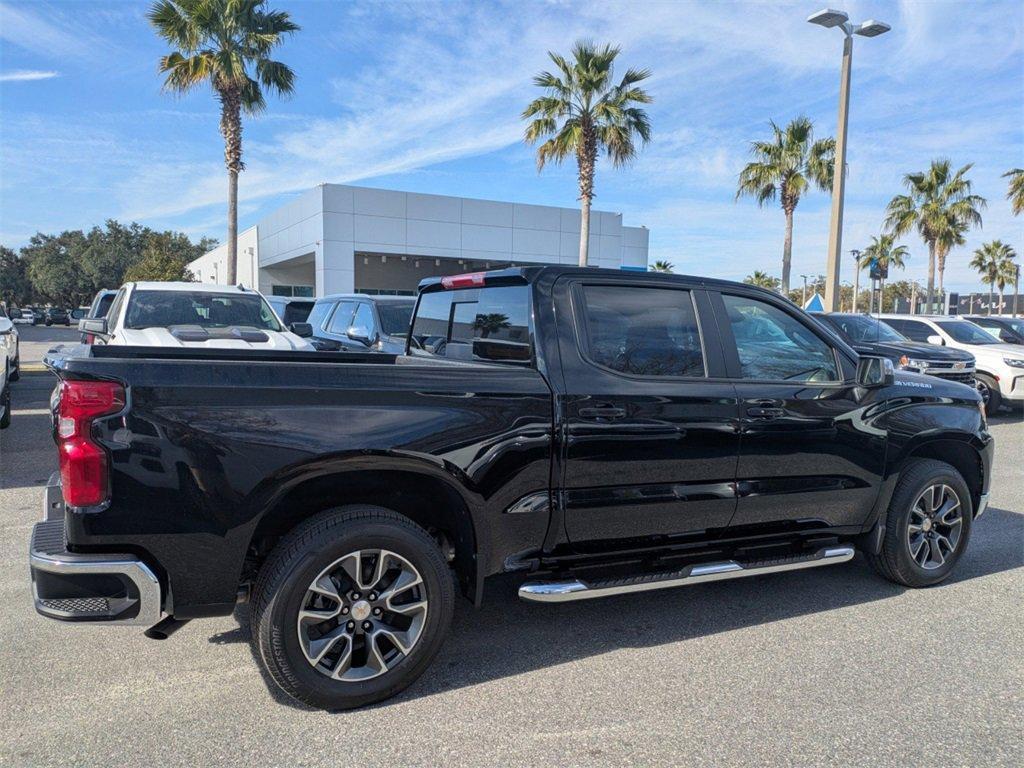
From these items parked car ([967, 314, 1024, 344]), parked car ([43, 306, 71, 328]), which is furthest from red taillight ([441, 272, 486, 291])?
parked car ([43, 306, 71, 328])

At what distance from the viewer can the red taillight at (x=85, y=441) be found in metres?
2.71

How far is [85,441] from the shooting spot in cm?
272

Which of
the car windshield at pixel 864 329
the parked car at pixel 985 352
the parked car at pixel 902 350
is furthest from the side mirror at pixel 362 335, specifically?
the parked car at pixel 985 352

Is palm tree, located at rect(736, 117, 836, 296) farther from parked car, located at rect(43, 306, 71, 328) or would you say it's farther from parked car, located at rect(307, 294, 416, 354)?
parked car, located at rect(43, 306, 71, 328)

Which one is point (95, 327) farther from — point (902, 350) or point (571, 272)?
point (902, 350)

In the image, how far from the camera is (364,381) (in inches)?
121

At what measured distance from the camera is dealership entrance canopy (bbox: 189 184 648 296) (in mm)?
27766

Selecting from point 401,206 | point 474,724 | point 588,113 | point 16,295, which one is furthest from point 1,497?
point 16,295

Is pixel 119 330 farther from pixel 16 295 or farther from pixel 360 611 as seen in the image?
pixel 16 295

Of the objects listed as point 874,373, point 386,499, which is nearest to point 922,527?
point 874,373

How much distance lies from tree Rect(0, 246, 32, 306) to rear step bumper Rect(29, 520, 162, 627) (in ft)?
320

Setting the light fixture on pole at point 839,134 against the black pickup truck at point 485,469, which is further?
the light fixture on pole at point 839,134

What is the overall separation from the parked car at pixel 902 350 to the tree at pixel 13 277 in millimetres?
93445

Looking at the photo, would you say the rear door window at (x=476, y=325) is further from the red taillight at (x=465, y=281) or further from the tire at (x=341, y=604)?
the tire at (x=341, y=604)
